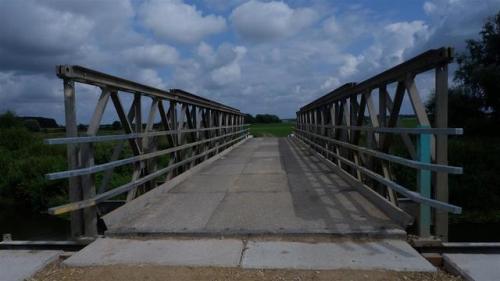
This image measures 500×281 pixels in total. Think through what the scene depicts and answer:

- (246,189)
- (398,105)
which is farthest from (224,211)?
(398,105)

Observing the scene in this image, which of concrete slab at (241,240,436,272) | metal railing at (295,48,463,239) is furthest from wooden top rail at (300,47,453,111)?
concrete slab at (241,240,436,272)

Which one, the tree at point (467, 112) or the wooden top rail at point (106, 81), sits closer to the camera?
the wooden top rail at point (106, 81)

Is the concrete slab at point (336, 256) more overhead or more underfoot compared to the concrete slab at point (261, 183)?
more underfoot

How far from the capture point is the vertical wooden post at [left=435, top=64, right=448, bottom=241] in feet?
15.5

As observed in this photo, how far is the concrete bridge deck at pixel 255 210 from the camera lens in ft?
16.7

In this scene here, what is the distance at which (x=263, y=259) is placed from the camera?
4281 millimetres

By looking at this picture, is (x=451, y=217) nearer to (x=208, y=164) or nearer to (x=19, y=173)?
(x=208, y=164)

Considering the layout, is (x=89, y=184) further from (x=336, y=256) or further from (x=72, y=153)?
(x=336, y=256)

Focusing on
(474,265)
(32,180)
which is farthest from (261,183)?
(32,180)

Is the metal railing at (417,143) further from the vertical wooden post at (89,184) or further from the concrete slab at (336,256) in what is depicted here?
the vertical wooden post at (89,184)

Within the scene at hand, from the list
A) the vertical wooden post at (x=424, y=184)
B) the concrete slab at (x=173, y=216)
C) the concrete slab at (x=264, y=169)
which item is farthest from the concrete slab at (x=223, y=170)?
the vertical wooden post at (x=424, y=184)

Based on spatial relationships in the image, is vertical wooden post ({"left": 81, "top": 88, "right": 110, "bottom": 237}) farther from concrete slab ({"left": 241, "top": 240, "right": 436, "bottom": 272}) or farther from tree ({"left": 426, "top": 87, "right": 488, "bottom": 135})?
tree ({"left": 426, "top": 87, "right": 488, "bottom": 135})

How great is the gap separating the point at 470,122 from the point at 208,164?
2655 cm

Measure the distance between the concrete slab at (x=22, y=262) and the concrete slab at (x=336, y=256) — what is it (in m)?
1.91
